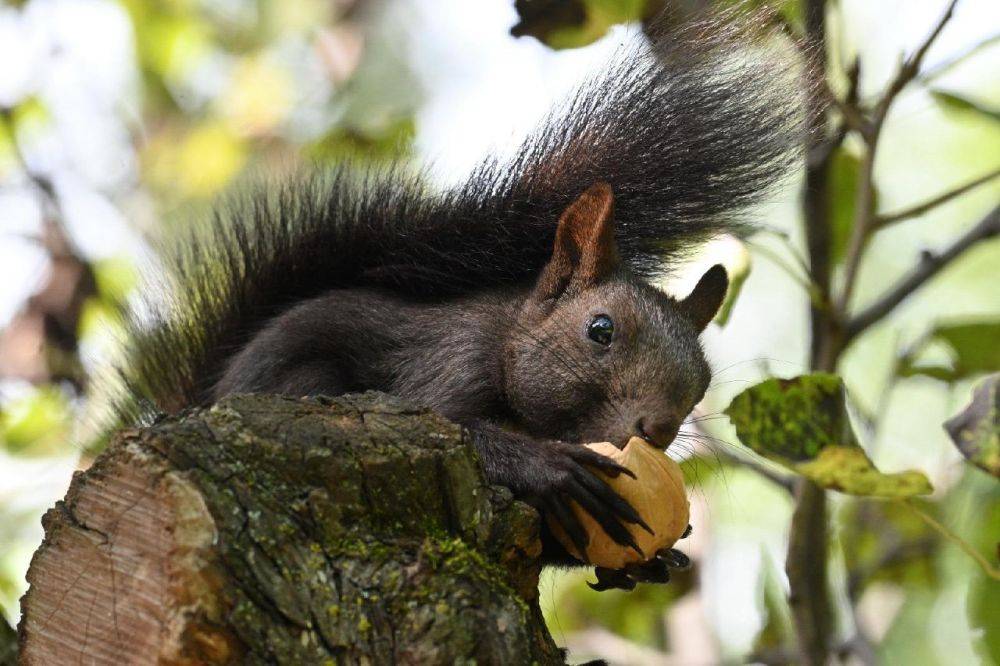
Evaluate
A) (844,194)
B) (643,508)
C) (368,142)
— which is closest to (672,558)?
(643,508)

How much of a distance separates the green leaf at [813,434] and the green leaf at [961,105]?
107 centimetres

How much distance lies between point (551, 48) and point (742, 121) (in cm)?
47

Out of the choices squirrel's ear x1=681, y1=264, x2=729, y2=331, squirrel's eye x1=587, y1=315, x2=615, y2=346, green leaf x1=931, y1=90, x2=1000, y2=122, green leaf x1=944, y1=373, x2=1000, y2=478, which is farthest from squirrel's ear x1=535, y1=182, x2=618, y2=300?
green leaf x1=944, y1=373, x2=1000, y2=478

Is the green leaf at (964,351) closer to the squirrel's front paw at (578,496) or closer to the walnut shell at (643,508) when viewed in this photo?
the walnut shell at (643,508)

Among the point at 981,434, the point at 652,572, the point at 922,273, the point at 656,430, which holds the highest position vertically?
the point at 922,273

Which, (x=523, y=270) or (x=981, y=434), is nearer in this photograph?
(x=981, y=434)

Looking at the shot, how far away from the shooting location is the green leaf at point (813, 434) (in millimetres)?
1740

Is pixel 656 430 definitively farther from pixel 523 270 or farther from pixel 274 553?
pixel 274 553

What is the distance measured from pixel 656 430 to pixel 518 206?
0.72 metres

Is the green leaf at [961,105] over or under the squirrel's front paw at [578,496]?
over

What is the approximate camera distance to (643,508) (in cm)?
201

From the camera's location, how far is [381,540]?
65.0 inches

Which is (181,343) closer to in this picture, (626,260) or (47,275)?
(626,260)

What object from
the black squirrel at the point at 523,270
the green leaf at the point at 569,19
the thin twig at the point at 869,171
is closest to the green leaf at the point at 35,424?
the black squirrel at the point at 523,270
